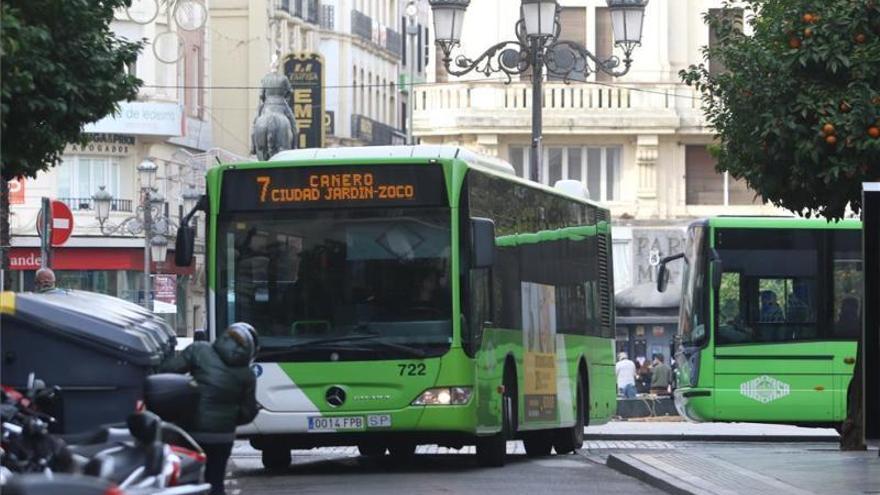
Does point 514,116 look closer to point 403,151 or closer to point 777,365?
point 777,365

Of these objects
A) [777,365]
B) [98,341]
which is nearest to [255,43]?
[777,365]

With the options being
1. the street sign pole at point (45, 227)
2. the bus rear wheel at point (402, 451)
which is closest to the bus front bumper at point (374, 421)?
the bus rear wheel at point (402, 451)

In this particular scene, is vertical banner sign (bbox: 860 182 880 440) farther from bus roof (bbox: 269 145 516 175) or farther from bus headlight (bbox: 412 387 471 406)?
bus roof (bbox: 269 145 516 175)

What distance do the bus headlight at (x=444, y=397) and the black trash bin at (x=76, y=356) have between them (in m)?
7.88

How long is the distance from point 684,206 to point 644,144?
1914mm

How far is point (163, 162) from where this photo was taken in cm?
6912

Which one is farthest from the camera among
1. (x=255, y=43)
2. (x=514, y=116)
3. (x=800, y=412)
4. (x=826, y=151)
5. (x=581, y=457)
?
(x=255, y=43)

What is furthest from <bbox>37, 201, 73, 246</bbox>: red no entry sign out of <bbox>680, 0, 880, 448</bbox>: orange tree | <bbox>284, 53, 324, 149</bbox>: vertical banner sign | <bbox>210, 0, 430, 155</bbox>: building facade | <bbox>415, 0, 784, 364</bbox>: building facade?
<bbox>284, 53, 324, 149</bbox>: vertical banner sign

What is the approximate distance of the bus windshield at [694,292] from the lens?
1265 inches

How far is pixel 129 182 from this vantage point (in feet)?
223

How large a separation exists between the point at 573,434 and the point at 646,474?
21.8 ft

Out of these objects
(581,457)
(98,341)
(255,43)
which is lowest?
(581,457)

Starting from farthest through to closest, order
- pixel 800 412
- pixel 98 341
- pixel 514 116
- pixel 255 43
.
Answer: pixel 255 43 < pixel 514 116 < pixel 800 412 < pixel 98 341

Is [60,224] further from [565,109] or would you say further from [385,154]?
[565,109]
